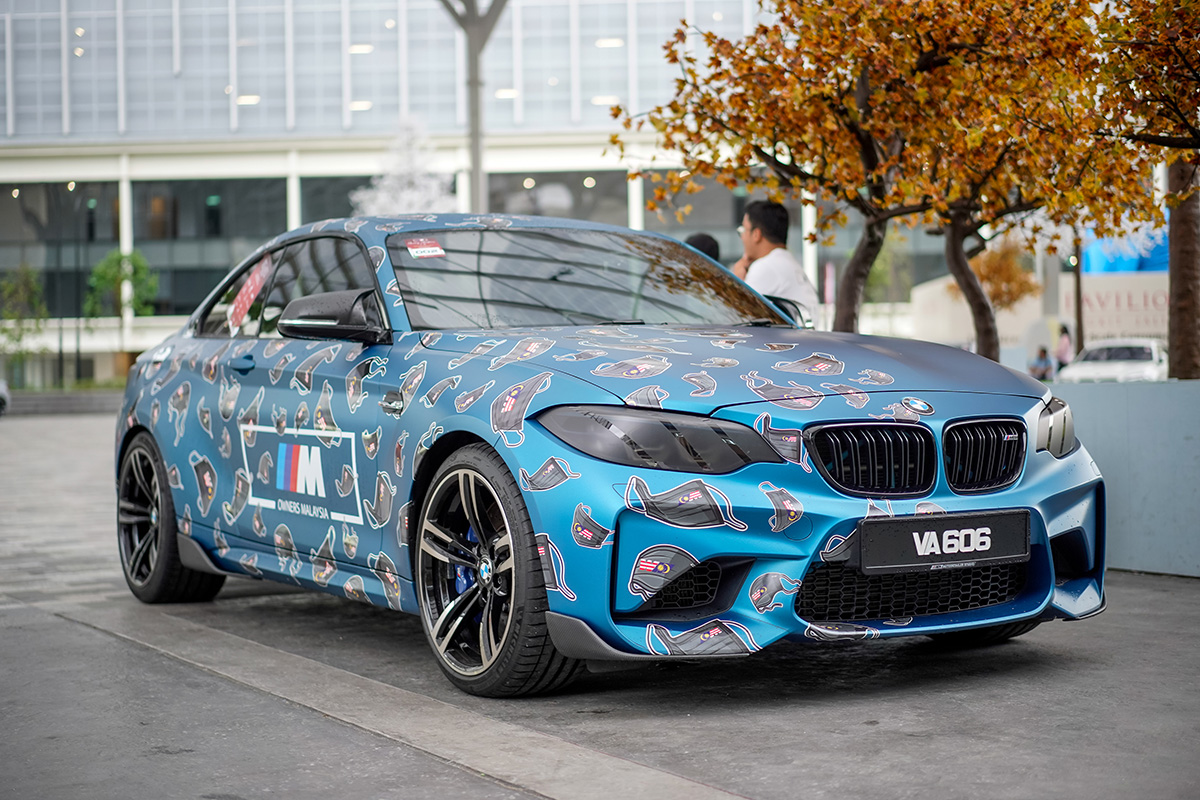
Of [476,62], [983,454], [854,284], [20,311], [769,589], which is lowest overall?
[769,589]

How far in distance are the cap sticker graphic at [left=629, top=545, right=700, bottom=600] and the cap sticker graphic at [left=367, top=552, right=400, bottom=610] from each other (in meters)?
1.17

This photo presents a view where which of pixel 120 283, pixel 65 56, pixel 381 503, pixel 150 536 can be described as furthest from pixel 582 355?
pixel 65 56

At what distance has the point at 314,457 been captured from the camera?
17.7 feet

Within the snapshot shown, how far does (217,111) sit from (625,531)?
62.5 metres

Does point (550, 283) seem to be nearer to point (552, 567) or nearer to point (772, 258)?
point (552, 567)

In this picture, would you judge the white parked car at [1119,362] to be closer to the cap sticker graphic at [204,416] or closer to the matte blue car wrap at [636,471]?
the cap sticker graphic at [204,416]

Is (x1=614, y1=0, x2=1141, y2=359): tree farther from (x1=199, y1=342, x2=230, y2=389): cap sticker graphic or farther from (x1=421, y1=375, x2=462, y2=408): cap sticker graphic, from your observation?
(x1=421, y1=375, x2=462, y2=408): cap sticker graphic

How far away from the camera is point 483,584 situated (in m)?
4.53

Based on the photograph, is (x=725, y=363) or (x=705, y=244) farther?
(x=705, y=244)

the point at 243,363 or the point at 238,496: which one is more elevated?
the point at 243,363

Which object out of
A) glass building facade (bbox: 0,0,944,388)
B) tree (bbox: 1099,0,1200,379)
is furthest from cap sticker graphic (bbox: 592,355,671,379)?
glass building facade (bbox: 0,0,944,388)

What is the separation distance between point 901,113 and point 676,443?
5097 mm

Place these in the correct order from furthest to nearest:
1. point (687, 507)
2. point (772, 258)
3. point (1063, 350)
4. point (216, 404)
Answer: point (1063, 350), point (772, 258), point (216, 404), point (687, 507)

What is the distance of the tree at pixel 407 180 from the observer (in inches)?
2334
